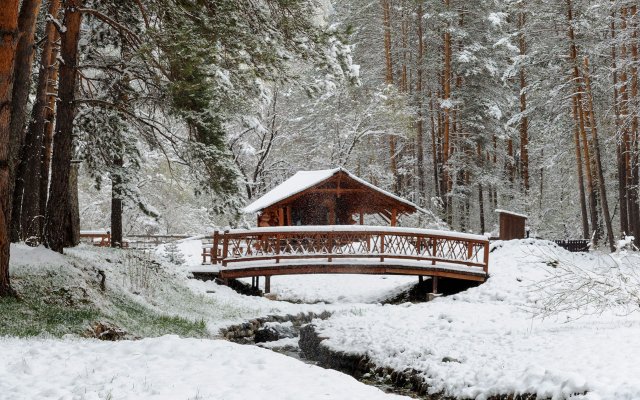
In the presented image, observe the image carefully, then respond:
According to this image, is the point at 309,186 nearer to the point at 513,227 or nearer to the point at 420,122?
the point at 513,227

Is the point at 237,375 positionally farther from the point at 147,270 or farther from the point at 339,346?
the point at 147,270

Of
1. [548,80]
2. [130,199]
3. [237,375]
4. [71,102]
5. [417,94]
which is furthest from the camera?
[417,94]

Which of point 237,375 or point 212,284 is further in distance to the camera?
point 212,284

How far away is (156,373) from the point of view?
6.20 meters

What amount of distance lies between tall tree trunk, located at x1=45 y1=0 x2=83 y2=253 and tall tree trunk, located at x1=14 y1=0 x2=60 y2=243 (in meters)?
0.70

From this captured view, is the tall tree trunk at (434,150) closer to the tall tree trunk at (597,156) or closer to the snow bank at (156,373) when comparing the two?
the tall tree trunk at (597,156)

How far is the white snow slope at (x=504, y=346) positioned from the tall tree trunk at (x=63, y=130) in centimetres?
606

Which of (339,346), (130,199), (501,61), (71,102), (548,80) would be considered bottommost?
(339,346)

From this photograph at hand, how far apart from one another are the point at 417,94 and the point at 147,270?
21.8 metres

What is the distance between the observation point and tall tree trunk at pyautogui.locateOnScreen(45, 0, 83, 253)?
11.4 m

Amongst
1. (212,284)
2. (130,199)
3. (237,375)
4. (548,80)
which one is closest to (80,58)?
(130,199)

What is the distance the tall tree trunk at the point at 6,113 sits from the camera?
8289 millimetres

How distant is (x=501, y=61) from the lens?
32.2 m

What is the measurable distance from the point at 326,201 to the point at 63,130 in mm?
17786
